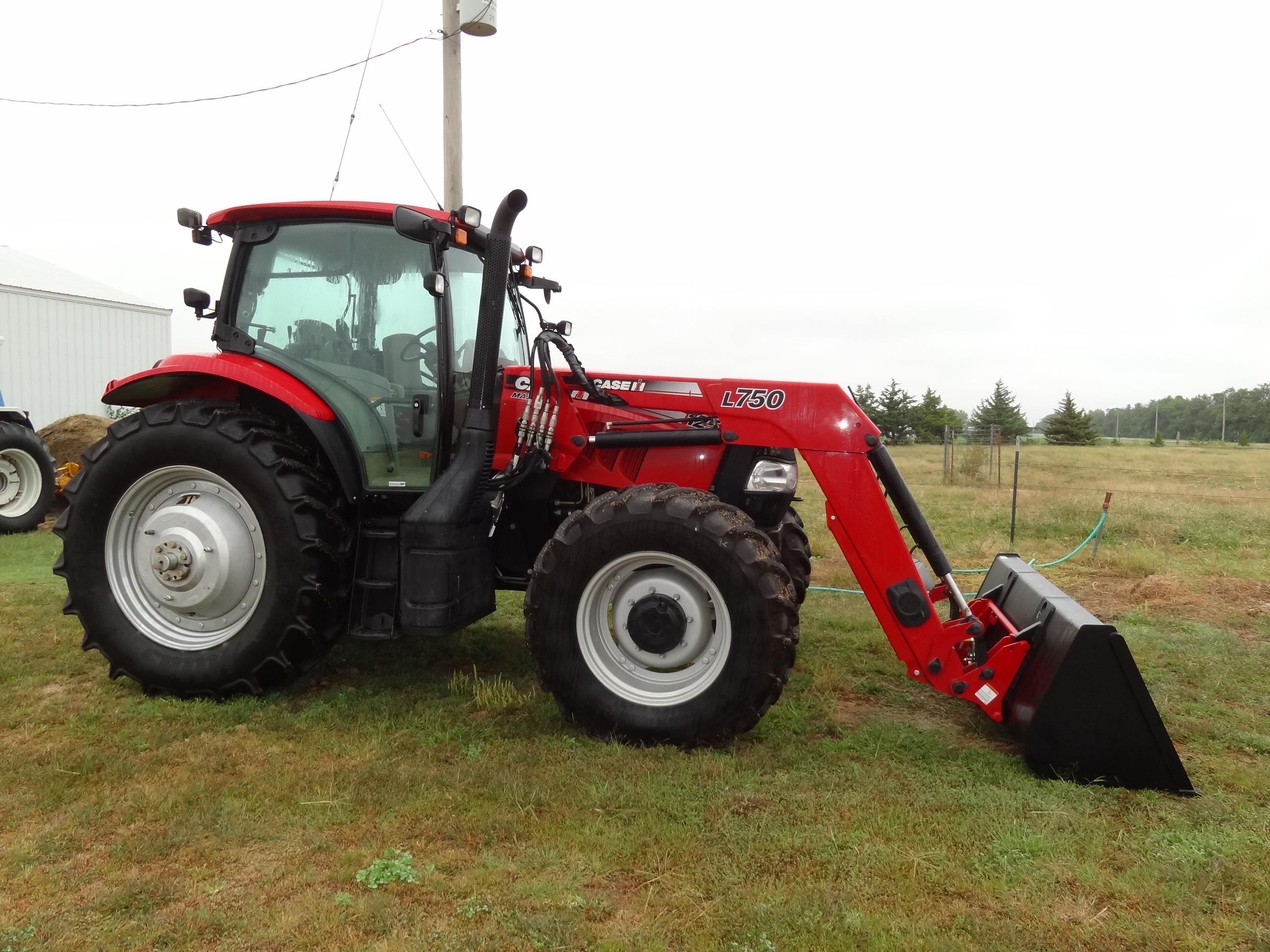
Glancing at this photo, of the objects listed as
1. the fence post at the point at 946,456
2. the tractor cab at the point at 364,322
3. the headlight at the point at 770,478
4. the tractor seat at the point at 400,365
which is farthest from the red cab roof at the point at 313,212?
the fence post at the point at 946,456

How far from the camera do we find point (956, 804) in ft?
10.6

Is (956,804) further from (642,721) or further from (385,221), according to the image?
(385,221)

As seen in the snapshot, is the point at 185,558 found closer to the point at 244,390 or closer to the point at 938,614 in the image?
the point at 244,390

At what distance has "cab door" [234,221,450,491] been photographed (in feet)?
14.7

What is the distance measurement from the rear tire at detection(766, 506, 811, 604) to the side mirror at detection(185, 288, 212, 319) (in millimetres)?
3372

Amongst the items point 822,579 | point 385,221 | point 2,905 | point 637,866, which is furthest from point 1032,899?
point 822,579

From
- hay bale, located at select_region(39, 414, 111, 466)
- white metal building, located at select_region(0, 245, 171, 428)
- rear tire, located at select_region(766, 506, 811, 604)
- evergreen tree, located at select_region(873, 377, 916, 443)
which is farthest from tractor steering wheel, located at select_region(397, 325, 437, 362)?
evergreen tree, located at select_region(873, 377, 916, 443)

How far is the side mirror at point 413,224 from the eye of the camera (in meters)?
4.00

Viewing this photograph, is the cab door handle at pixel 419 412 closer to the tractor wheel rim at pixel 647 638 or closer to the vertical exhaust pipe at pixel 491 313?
the vertical exhaust pipe at pixel 491 313

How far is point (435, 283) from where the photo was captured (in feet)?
14.1

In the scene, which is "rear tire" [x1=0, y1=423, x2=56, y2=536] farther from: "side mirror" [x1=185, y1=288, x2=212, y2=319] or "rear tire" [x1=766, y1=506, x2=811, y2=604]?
"rear tire" [x1=766, y1=506, x2=811, y2=604]

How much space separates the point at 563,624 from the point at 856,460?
4.85 feet

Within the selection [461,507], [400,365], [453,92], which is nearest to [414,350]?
[400,365]

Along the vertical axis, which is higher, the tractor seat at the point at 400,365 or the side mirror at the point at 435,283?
the side mirror at the point at 435,283
